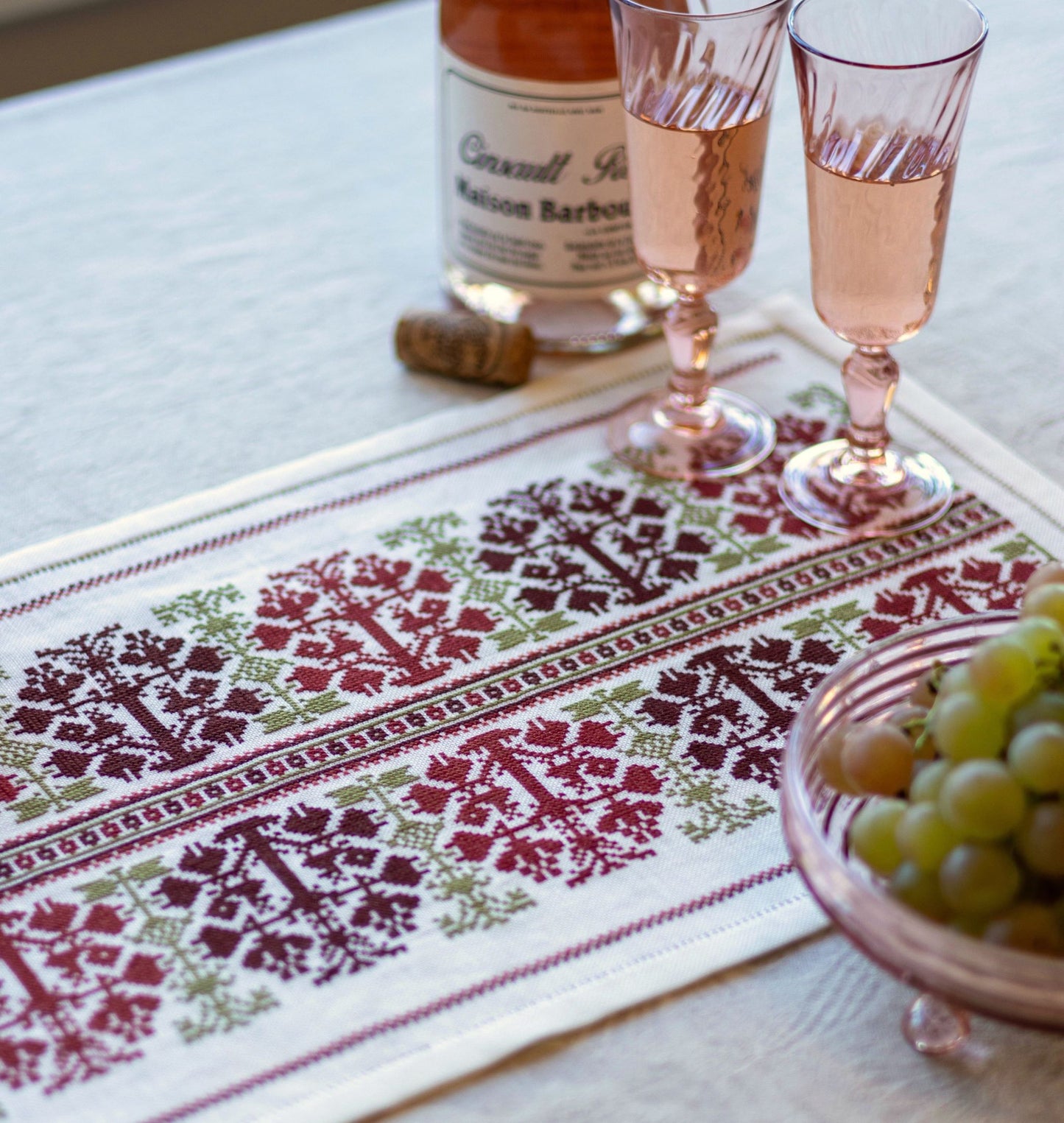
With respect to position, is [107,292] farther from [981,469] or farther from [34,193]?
[981,469]

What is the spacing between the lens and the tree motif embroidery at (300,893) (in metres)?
0.62

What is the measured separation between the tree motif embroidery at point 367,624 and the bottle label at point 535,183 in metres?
0.28

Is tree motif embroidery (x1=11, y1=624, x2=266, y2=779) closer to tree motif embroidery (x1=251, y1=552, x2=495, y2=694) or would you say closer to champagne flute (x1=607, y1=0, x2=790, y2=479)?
tree motif embroidery (x1=251, y1=552, x2=495, y2=694)

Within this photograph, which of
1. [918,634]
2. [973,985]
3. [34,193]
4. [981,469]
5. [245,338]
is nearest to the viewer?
[973,985]

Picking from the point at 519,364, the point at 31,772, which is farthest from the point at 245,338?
the point at 31,772

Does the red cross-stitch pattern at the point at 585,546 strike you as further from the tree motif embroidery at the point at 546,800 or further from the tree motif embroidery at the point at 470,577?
the tree motif embroidery at the point at 546,800

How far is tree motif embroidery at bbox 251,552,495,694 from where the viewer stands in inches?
30.4

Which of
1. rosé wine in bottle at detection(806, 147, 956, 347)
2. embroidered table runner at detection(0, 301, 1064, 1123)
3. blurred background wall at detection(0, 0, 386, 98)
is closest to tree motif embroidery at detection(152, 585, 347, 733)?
embroidered table runner at detection(0, 301, 1064, 1123)

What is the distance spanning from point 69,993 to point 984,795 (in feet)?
1.25

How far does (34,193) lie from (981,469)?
2.58 feet

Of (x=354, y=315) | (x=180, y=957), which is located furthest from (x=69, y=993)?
(x=354, y=315)

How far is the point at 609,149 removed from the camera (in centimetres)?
96

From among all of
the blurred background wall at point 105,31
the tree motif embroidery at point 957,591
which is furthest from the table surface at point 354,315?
the blurred background wall at point 105,31

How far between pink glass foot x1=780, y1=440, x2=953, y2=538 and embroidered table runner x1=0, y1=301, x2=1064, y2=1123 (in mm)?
13
